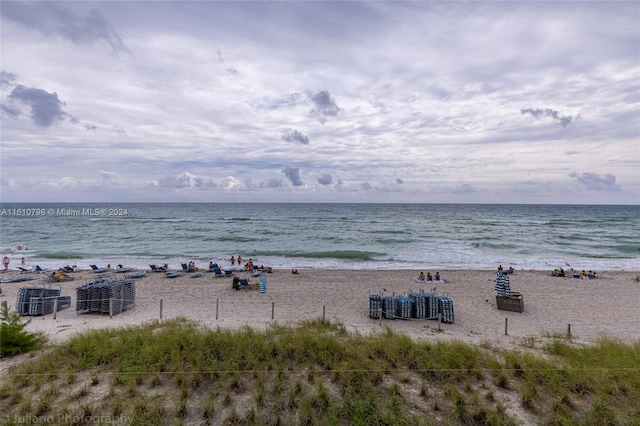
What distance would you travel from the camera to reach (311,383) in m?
6.29

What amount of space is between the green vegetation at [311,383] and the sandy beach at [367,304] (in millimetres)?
2775

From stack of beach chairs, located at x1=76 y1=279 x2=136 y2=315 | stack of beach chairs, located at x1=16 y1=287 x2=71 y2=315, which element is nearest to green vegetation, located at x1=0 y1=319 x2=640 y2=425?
stack of beach chairs, located at x1=76 y1=279 x2=136 y2=315

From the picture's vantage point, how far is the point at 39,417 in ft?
17.6

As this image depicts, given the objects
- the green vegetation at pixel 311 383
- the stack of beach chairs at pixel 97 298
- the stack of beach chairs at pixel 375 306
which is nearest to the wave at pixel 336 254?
the stack of beach chairs at pixel 375 306

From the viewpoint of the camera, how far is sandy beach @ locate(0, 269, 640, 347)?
38.9 ft

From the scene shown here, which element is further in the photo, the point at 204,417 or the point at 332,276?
the point at 332,276

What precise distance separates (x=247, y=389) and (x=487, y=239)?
45636 millimetres

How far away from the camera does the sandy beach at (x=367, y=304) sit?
11.9 metres

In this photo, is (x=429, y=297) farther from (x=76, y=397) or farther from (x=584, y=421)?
(x=76, y=397)

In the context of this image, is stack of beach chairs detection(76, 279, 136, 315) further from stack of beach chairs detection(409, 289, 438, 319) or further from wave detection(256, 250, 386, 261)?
wave detection(256, 250, 386, 261)

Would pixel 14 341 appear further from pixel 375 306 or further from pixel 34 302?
pixel 375 306

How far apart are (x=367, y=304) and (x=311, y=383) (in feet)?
32.6

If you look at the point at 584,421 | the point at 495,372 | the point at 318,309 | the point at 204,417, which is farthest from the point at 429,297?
the point at 204,417

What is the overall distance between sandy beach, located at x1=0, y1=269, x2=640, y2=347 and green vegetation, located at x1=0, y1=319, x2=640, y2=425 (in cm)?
277
